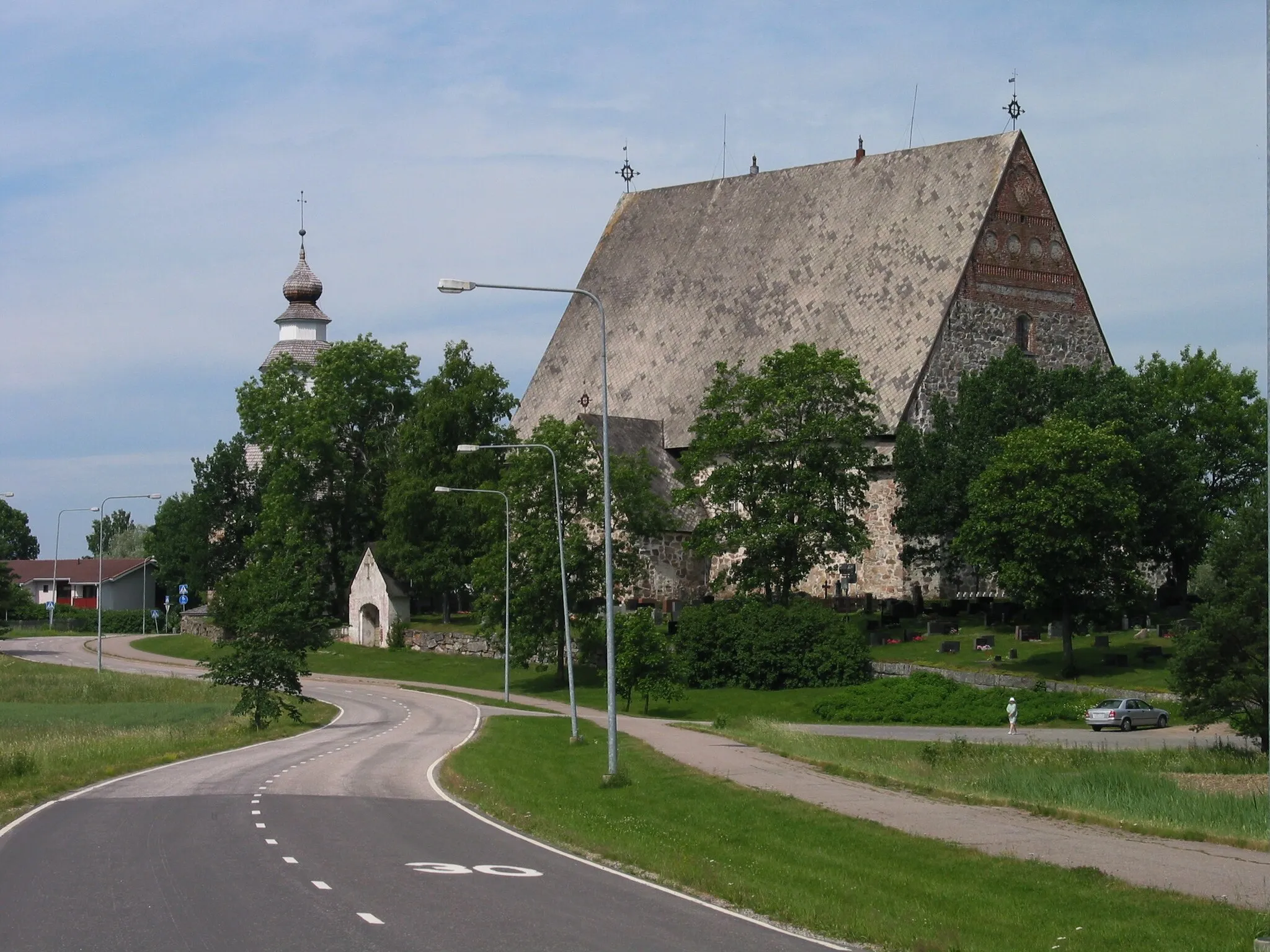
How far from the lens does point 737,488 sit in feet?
206

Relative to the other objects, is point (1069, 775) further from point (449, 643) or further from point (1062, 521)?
point (449, 643)

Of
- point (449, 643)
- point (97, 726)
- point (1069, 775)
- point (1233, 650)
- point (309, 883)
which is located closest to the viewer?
point (309, 883)

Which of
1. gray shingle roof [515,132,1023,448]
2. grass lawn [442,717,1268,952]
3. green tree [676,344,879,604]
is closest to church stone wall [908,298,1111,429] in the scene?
gray shingle roof [515,132,1023,448]

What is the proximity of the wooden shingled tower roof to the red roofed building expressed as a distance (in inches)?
2021

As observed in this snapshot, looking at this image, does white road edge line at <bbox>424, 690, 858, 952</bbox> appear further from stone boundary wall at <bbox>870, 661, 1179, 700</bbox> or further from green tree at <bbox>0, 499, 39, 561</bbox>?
green tree at <bbox>0, 499, 39, 561</bbox>

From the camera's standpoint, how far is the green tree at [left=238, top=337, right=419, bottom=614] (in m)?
83.2

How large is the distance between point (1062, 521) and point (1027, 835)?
33.3 m

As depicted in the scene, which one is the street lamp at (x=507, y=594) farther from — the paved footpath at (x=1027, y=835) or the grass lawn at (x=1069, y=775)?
A: the paved footpath at (x=1027, y=835)

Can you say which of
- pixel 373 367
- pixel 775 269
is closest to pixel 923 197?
pixel 775 269

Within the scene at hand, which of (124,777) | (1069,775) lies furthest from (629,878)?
(124,777)

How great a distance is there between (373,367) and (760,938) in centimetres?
7337

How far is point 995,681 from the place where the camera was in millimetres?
52469

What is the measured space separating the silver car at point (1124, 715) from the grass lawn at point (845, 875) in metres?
19.1

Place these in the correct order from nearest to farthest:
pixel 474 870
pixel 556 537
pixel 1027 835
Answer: pixel 474 870
pixel 1027 835
pixel 556 537
